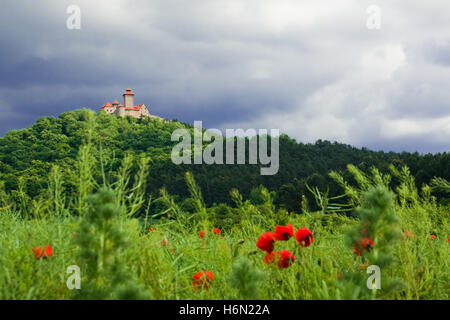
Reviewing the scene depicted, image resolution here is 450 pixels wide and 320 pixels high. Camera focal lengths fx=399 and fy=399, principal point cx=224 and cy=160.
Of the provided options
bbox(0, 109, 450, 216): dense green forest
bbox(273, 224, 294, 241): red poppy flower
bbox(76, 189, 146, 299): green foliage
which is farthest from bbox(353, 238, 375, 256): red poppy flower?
bbox(0, 109, 450, 216): dense green forest

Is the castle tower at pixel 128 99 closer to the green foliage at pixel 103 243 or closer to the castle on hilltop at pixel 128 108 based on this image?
the castle on hilltop at pixel 128 108

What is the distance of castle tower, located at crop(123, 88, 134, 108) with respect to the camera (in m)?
107

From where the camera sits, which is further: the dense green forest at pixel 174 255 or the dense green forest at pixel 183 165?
the dense green forest at pixel 183 165

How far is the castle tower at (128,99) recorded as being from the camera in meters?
107

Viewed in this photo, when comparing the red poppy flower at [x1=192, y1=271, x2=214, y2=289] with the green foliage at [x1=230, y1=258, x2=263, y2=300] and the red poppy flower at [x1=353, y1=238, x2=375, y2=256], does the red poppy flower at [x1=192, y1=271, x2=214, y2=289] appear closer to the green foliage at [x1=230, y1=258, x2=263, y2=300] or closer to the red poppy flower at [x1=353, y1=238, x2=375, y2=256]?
the green foliage at [x1=230, y1=258, x2=263, y2=300]

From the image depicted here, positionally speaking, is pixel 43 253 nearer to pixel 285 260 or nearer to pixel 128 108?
pixel 285 260

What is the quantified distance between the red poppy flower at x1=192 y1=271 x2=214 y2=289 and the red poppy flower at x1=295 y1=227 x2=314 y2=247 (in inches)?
21.7

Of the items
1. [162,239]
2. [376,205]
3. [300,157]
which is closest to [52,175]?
[162,239]

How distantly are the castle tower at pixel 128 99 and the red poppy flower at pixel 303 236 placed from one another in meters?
108

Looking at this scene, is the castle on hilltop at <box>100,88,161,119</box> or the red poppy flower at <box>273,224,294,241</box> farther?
the castle on hilltop at <box>100,88,161,119</box>

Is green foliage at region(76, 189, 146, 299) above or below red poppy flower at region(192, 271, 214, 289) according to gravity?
above

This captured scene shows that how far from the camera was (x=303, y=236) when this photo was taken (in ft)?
7.48

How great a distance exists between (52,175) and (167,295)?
1310mm

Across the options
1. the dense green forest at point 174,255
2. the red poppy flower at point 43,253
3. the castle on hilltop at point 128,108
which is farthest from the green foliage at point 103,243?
the castle on hilltop at point 128,108
